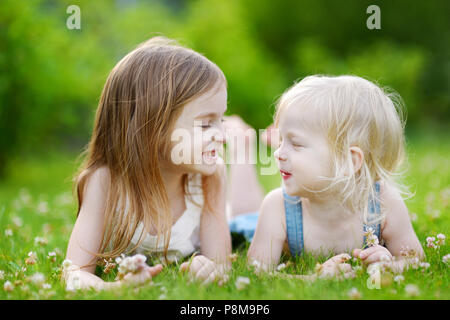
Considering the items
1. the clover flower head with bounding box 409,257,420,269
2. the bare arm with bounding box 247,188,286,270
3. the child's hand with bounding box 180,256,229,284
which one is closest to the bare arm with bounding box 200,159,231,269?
the bare arm with bounding box 247,188,286,270

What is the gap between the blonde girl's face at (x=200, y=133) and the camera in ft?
8.88

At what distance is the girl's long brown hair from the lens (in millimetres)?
2688

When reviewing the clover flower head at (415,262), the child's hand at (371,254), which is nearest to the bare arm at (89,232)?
the child's hand at (371,254)

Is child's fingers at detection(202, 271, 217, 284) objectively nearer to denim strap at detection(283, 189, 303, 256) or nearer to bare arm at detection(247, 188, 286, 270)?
bare arm at detection(247, 188, 286, 270)

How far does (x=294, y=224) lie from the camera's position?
2.79m

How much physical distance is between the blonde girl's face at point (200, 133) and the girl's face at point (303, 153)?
1.34ft

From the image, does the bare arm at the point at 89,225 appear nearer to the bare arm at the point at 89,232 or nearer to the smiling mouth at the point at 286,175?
the bare arm at the point at 89,232

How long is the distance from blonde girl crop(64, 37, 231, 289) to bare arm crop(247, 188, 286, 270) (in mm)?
188

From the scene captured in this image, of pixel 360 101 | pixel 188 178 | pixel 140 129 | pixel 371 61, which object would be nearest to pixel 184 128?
pixel 140 129

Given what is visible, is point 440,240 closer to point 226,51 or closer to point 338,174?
point 338,174

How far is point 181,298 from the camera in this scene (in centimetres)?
198

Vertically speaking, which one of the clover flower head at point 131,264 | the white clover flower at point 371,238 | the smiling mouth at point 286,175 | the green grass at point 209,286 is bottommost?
the green grass at point 209,286

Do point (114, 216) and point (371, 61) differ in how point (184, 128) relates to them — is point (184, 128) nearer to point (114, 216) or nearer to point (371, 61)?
point (114, 216)
